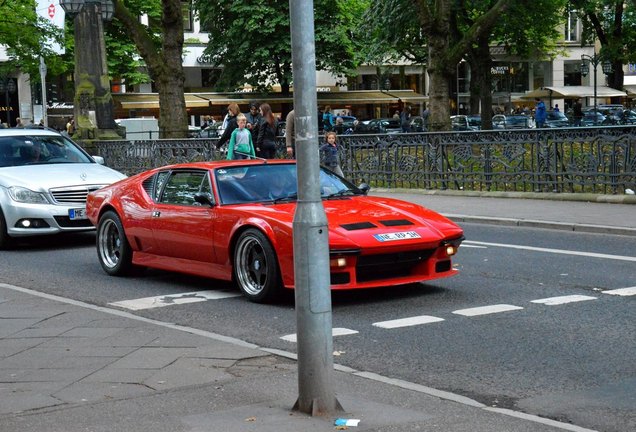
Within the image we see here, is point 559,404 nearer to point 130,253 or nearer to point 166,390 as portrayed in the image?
point 166,390

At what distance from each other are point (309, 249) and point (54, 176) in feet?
33.4

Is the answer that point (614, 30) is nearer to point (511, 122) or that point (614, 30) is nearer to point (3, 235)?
point (511, 122)

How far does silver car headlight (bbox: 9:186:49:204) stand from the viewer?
49.5 ft

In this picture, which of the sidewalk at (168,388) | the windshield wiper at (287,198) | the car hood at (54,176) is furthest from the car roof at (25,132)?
the sidewalk at (168,388)

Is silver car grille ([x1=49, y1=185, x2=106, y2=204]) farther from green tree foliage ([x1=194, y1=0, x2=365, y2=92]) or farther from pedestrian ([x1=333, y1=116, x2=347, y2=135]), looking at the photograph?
green tree foliage ([x1=194, y1=0, x2=365, y2=92])

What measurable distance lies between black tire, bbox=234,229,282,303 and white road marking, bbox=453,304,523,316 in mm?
1689

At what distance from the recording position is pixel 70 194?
15.2 meters

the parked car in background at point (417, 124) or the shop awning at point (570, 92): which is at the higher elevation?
the shop awning at point (570, 92)

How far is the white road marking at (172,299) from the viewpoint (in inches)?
411

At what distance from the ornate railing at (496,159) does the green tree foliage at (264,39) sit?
33.6 m

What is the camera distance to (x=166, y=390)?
6.75 metres

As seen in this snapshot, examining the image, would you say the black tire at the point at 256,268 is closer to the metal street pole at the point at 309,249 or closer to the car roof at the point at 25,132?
the metal street pole at the point at 309,249

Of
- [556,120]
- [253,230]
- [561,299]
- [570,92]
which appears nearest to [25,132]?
[253,230]

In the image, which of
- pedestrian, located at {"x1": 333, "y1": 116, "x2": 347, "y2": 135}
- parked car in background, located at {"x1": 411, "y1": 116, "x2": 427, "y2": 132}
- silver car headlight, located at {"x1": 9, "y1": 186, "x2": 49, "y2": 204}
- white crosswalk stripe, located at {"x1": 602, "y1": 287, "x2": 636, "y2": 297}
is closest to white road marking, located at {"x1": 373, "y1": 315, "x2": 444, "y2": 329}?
white crosswalk stripe, located at {"x1": 602, "y1": 287, "x2": 636, "y2": 297}
